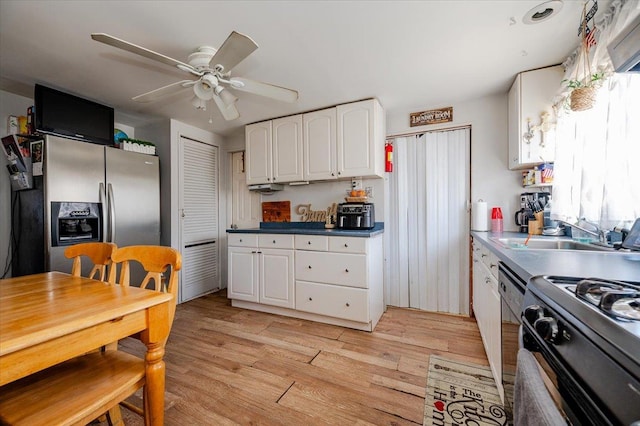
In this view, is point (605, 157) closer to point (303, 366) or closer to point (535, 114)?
point (535, 114)

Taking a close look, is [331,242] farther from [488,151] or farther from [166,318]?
[488,151]

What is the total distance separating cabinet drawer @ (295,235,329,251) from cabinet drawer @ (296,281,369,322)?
1.21ft

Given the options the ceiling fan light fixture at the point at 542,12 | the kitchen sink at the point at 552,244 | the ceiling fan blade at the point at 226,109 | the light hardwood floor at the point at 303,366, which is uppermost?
the ceiling fan light fixture at the point at 542,12

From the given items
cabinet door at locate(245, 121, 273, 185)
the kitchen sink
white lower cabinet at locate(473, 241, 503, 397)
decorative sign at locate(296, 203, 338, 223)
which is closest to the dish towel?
white lower cabinet at locate(473, 241, 503, 397)

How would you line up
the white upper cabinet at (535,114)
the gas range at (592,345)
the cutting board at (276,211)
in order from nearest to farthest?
the gas range at (592,345), the white upper cabinet at (535,114), the cutting board at (276,211)

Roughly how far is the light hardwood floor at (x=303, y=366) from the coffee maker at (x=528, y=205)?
3.61 feet

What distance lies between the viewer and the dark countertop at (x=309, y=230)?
2504 millimetres

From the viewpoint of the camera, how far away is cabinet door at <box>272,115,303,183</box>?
3053mm

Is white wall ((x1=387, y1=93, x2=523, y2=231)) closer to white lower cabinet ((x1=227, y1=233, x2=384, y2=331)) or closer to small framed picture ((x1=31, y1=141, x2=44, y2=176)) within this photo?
white lower cabinet ((x1=227, y1=233, x2=384, y2=331))

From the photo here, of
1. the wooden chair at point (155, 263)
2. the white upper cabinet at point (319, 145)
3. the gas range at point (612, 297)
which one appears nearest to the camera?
the gas range at point (612, 297)

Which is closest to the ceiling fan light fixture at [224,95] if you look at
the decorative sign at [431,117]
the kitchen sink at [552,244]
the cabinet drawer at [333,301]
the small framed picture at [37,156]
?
the small framed picture at [37,156]

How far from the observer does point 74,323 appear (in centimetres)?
82

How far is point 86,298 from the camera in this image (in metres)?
1.06

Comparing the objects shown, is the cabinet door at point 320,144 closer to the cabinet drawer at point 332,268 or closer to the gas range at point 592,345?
the cabinet drawer at point 332,268
